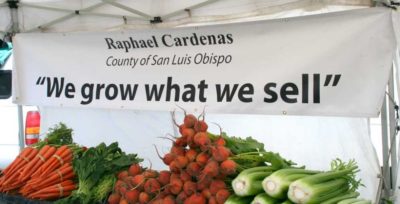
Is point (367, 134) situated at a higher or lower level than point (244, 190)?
higher

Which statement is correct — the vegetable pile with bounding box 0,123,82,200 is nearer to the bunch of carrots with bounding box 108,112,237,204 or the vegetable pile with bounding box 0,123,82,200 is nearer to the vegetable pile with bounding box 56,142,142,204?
the vegetable pile with bounding box 56,142,142,204

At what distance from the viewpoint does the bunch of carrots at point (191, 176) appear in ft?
8.30

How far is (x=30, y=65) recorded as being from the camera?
14.9 ft

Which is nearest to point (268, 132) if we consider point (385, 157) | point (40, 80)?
point (385, 157)

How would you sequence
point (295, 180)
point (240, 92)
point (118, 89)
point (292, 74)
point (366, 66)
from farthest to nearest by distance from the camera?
1. point (118, 89)
2. point (240, 92)
3. point (292, 74)
4. point (366, 66)
5. point (295, 180)

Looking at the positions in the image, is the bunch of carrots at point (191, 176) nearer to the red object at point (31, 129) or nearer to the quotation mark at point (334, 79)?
the quotation mark at point (334, 79)

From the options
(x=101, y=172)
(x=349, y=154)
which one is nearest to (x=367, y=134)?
(x=349, y=154)

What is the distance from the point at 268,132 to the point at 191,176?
1348 mm

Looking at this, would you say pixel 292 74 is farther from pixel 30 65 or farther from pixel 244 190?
pixel 30 65

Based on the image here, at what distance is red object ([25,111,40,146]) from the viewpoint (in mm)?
5738

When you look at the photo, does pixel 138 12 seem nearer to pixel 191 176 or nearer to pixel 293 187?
pixel 191 176

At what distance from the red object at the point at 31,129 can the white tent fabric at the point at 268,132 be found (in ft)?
2.67

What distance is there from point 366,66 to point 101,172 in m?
1.91

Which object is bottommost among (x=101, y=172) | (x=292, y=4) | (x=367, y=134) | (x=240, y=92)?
(x=101, y=172)
